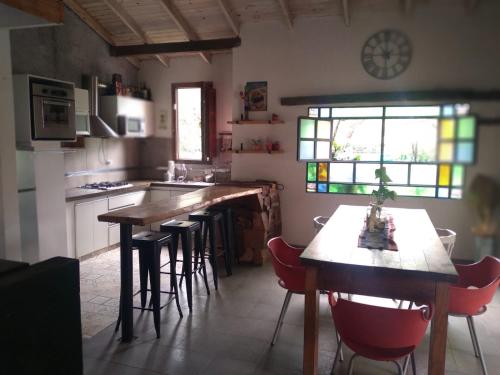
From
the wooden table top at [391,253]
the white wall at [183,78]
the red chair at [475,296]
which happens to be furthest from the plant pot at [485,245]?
the white wall at [183,78]

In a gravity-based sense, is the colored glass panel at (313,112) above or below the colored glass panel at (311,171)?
above

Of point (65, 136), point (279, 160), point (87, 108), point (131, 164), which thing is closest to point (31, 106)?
point (65, 136)

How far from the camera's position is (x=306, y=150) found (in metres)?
4.66

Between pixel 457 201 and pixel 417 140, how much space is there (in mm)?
74

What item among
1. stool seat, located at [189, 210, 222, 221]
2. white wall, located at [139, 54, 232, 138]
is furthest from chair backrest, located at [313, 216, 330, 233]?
white wall, located at [139, 54, 232, 138]

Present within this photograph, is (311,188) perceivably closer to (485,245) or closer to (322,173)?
(322,173)

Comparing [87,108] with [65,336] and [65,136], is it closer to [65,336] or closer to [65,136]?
[65,136]

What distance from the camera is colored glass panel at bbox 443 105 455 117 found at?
343mm

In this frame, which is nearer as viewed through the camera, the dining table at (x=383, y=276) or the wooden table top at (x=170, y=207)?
the dining table at (x=383, y=276)

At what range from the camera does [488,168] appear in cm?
34

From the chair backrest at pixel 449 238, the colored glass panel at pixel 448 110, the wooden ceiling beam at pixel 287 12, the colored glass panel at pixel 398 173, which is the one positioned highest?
the wooden ceiling beam at pixel 287 12

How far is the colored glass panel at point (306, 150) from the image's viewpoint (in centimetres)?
459

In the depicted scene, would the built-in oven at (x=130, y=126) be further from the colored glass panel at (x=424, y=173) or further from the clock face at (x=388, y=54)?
the colored glass panel at (x=424, y=173)

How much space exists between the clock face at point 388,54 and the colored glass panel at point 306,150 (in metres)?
3.68
